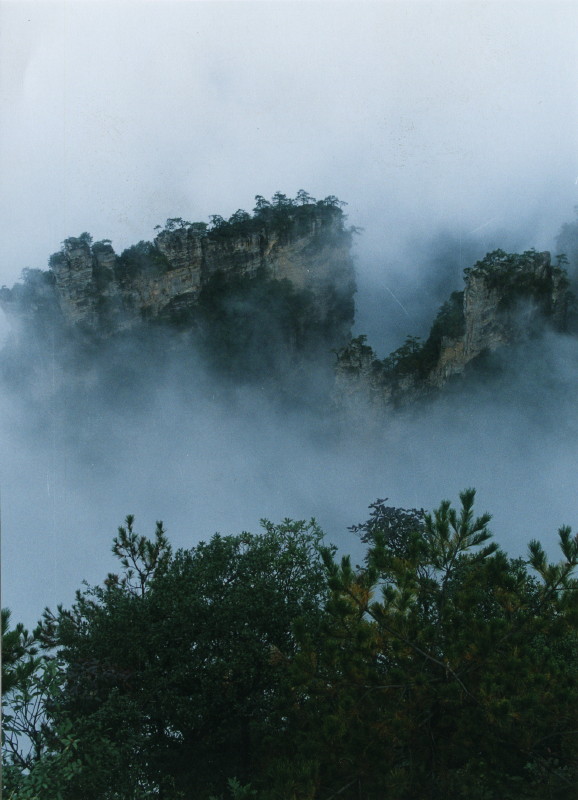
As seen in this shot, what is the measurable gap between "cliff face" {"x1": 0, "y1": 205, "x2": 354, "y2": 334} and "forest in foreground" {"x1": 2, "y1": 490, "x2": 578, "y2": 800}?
1646 mm

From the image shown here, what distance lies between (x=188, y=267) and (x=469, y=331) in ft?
6.71

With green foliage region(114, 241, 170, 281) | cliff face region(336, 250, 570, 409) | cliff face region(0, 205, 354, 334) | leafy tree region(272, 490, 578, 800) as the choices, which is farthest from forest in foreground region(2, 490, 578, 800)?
green foliage region(114, 241, 170, 281)

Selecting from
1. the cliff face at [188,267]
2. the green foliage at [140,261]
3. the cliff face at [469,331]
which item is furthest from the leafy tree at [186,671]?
the green foliage at [140,261]

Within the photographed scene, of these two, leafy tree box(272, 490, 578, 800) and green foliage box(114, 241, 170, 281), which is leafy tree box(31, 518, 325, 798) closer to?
leafy tree box(272, 490, 578, 800)

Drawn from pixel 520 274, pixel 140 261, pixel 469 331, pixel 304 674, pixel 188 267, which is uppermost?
pixel 140 261

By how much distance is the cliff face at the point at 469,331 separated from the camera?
5266mm

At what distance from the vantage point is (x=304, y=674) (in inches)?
127

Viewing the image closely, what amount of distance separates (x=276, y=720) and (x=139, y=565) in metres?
1.36

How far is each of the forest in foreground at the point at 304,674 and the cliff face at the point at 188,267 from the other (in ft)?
5.40

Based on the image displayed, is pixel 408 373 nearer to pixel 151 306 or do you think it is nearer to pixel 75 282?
pixel 151 306

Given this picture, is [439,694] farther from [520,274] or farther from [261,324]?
[520,274]

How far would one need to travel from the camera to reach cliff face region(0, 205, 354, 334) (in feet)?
17.6

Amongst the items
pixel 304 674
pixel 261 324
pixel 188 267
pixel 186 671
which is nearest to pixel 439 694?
pixel 304 674

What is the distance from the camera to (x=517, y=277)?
17.7ft
